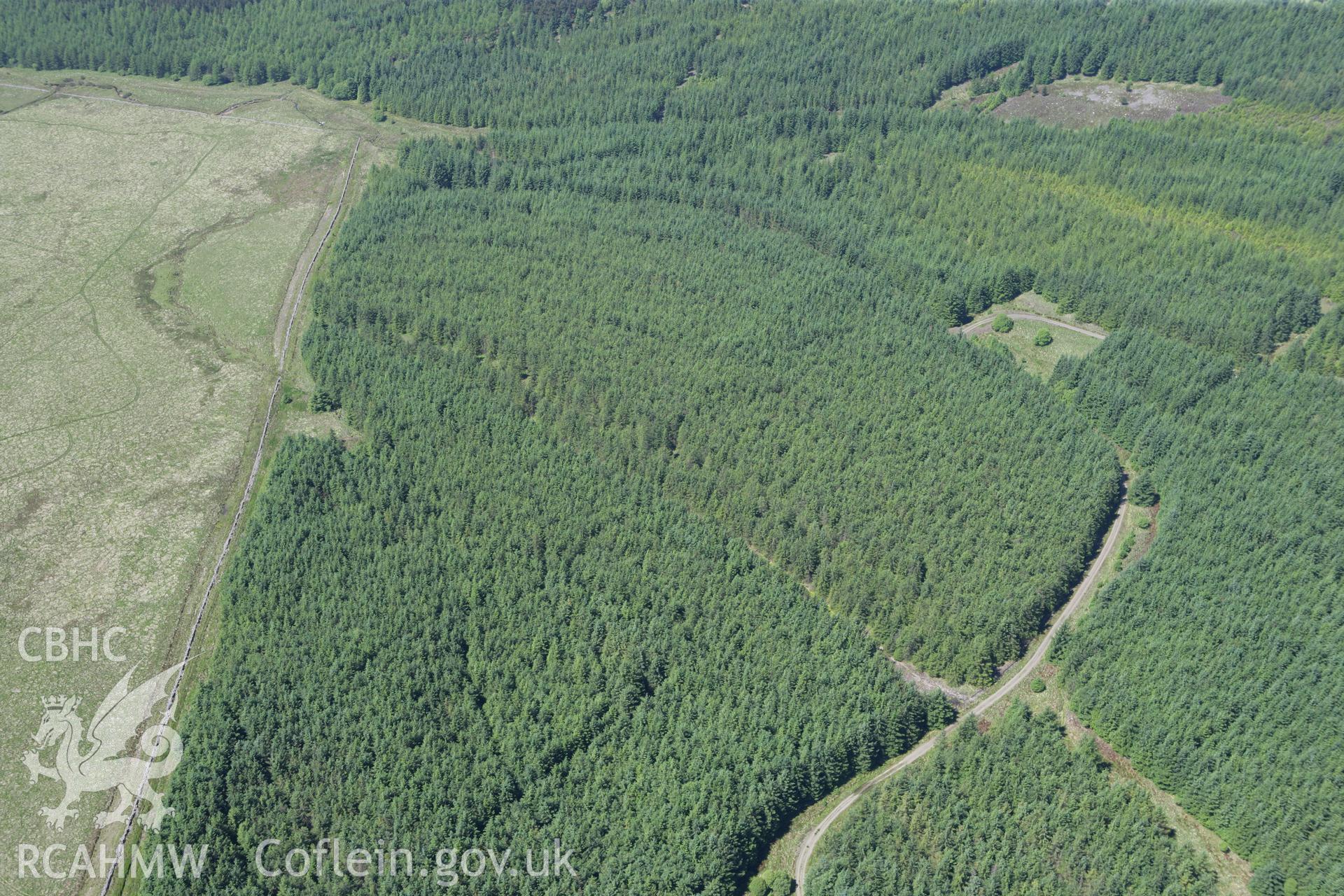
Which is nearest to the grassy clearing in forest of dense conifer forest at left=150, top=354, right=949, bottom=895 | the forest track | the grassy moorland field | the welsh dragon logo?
the forest track

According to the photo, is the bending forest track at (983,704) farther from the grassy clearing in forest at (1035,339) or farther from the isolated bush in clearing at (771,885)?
the grassy clearing in forest at (1035,339)

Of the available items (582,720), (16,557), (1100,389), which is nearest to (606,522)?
(582,720)

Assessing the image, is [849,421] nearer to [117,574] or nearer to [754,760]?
[754,760]

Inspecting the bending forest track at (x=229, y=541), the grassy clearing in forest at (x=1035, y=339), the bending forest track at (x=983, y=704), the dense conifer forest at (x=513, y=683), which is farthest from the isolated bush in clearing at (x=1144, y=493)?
the bending forest track at (x=229, y=541)

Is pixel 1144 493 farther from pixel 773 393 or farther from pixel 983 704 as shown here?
pixel 773 393

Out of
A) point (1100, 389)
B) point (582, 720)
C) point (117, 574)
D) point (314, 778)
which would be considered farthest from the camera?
point (1100, 389)

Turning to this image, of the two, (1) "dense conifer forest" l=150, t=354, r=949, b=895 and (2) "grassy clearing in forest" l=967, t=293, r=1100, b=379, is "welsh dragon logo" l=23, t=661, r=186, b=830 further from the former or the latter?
(2) "grassy clearing in forest" l=967, t=293, r=1100, b=379

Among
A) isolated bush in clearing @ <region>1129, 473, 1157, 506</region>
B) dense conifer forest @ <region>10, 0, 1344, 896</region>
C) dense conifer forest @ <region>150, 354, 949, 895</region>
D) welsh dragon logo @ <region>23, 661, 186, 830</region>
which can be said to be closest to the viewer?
dense conifer forest @ <region>150, 354, 949, 895</region>
